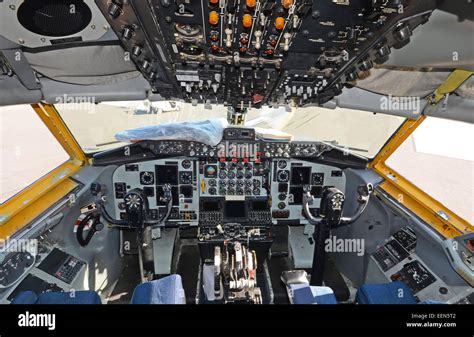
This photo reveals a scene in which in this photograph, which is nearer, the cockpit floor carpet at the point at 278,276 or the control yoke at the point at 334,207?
the control yoke at the point at 334,207

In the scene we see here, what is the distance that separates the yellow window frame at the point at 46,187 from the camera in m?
2.82

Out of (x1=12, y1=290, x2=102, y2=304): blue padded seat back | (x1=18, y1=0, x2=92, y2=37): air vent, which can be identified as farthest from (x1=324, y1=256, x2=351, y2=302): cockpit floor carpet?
(x1=18, y1=0, x2=92, y2=37): air vent

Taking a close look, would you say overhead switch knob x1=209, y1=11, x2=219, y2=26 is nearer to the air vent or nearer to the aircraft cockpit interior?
the aircraft cockpit interior

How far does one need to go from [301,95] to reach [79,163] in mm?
2707

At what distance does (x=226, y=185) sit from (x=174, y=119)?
1187 mm

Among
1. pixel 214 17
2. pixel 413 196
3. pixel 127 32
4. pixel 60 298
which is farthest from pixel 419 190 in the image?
pixel 60 298

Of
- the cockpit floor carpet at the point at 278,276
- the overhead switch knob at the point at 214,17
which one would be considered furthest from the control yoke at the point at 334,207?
the overhead switch knob at the point at 214,17

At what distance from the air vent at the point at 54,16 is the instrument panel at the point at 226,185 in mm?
2379

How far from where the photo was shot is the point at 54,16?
5.20 feet

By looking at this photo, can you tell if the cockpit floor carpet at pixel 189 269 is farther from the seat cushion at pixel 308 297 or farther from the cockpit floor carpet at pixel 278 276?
the seat cushion at pixel 308 297

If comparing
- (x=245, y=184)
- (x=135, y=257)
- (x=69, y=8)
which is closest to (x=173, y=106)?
(x=245, y=184)

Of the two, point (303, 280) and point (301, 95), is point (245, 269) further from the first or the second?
point (301, 95)

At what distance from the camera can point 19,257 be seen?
2.74 m

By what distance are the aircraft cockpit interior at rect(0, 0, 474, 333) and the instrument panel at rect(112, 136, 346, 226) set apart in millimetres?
19
